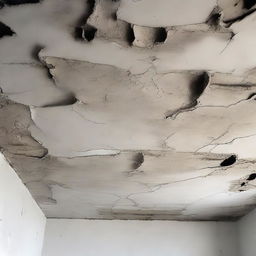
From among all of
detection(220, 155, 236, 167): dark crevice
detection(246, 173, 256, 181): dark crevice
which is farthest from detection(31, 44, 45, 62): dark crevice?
detection(246, 173, 256, 181): dark crevice

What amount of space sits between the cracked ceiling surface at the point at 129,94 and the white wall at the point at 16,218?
2.8 inches

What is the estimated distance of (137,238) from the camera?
292cm

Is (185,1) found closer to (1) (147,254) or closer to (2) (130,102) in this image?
(2) (130,102)

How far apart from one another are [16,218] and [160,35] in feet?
4.93

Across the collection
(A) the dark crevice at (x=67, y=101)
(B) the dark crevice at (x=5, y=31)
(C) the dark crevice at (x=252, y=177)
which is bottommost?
(A) the dark crevice at (x=67, y=101)

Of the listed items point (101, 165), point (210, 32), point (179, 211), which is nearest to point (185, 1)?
point (210, 32)

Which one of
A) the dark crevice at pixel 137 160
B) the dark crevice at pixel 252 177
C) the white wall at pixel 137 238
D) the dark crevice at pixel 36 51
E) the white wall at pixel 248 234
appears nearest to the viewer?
the dark crevice at pixel 36 51

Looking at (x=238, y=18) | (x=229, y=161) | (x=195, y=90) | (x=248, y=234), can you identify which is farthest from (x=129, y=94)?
(x=248, y=234)

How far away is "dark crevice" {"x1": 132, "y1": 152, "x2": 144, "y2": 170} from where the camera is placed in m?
1.82

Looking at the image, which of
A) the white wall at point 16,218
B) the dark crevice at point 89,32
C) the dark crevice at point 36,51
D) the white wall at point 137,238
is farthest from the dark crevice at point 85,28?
the white wall at point 137,238

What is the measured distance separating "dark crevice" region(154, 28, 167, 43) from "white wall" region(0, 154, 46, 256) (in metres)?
1.10

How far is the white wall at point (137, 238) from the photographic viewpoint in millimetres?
2865

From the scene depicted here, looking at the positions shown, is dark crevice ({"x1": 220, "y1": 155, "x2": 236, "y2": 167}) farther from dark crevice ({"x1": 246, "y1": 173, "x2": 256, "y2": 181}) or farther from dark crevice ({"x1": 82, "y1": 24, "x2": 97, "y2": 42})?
dark crevice ({"x1": 82, "y1": 24, "x2": 97, "y2": 42})

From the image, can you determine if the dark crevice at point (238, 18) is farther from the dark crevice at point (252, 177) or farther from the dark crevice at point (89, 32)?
the dark crevice at point (252, 177)
